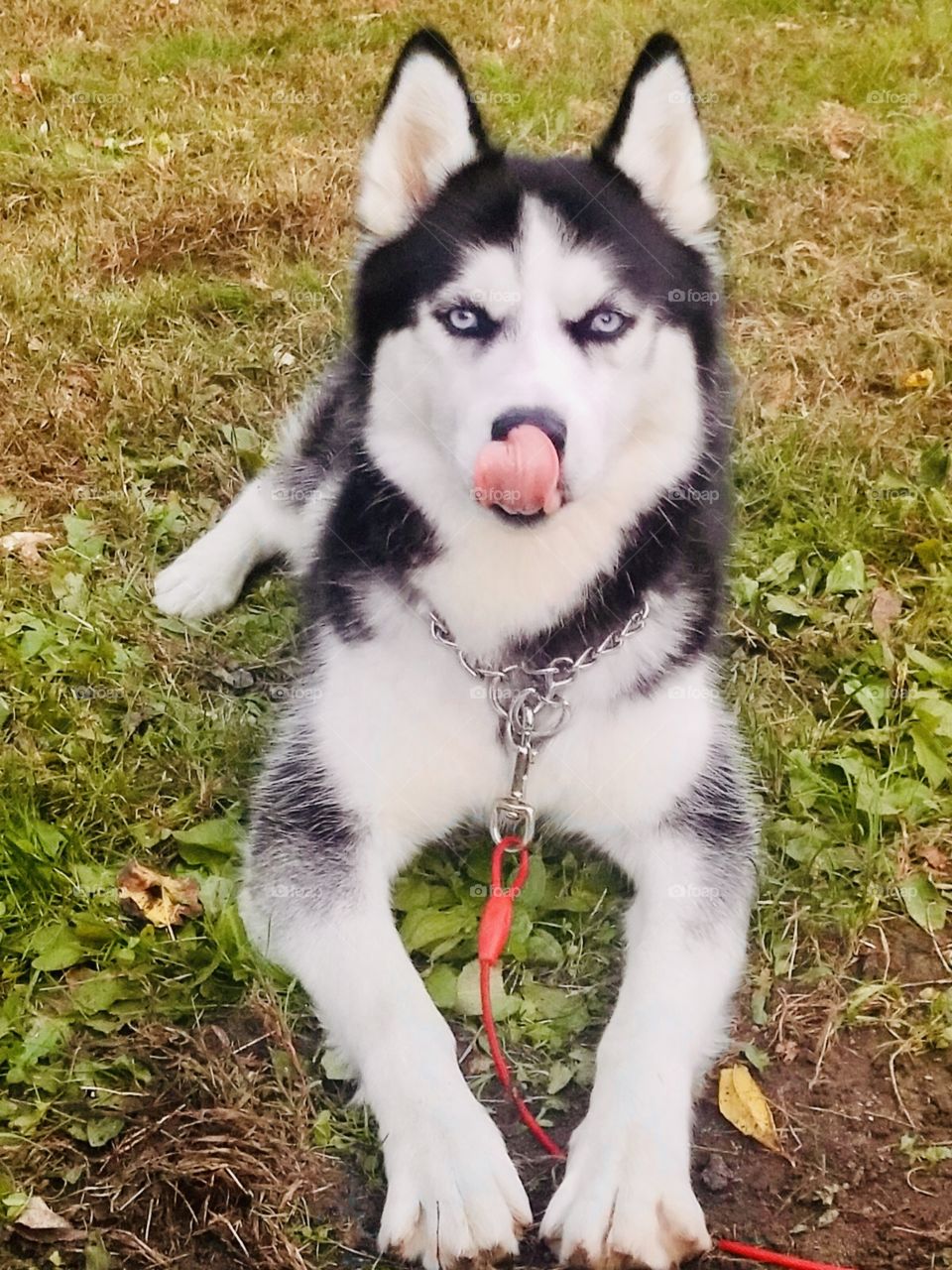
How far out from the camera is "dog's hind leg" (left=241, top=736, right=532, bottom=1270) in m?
1.79

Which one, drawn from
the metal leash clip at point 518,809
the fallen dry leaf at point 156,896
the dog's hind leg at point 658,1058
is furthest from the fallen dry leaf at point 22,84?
the dog's hind leg at point 658,1058

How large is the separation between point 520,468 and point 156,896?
1253 mm

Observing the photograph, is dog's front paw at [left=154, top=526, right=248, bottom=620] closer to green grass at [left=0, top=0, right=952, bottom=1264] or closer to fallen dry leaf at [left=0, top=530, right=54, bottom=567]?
green grass at [left=0, top=0, right=952, bottom=1264]

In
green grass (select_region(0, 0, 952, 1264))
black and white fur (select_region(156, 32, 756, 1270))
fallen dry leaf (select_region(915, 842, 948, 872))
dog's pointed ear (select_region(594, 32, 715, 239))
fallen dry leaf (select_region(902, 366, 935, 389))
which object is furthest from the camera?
fallen dry leaf (select_region(902, 366, 935, 389))

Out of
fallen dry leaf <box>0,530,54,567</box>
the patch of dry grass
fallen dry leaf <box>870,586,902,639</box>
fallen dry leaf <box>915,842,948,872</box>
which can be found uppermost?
fallen dry leaf <box>0,530,54,567</box>

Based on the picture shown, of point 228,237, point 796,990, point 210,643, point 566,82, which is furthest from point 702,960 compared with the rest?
point 566,82

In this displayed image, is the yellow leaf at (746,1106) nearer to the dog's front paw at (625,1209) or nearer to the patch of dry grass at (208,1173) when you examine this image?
the dog's front paw at (625,1209)

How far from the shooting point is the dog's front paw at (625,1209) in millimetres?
1751

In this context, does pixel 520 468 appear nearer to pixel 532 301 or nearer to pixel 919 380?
pixel 532 301

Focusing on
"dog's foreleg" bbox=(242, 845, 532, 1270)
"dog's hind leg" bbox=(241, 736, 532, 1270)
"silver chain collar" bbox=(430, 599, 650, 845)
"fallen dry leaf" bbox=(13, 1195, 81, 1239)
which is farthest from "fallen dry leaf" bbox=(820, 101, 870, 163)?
"fallen dry leaf" bbox=(13, 1195, 81, 1239)

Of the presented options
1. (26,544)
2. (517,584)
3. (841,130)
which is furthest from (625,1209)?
(841,130)

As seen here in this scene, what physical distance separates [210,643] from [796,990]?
170 centimetres

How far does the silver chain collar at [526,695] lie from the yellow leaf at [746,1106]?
59cm

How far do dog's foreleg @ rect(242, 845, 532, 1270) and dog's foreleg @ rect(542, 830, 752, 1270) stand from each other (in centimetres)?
14
